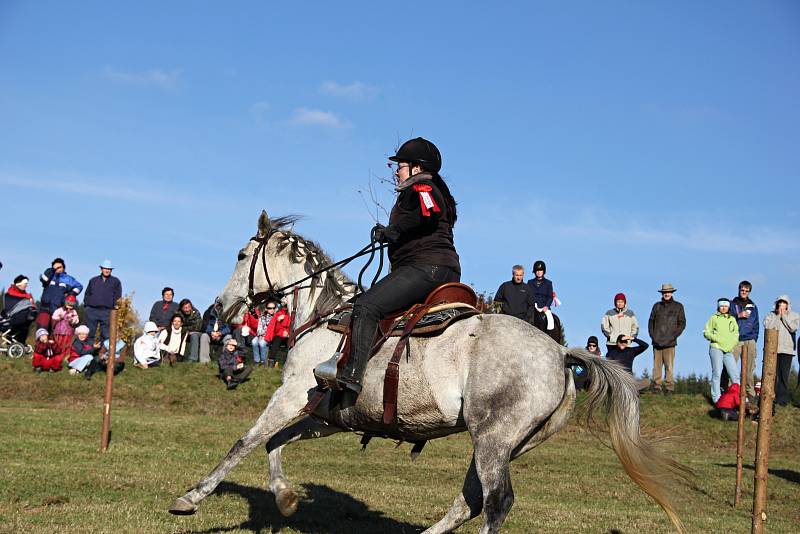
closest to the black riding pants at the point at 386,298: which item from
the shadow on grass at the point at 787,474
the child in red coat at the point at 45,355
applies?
the shadow on grass at the point at 787,474

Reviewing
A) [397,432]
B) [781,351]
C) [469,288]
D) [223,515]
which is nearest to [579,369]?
[469,288]

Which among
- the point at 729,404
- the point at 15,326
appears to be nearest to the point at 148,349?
the point at 15,326

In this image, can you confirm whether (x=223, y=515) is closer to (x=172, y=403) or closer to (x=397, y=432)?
(x=397, y=432)

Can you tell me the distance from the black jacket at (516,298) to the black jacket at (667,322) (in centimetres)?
349

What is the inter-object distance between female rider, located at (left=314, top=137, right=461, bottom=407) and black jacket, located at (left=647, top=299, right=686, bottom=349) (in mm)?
14741

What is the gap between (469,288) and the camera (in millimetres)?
8859

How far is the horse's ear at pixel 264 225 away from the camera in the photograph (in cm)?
1076

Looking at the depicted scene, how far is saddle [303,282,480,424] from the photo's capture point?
8234 millimetres

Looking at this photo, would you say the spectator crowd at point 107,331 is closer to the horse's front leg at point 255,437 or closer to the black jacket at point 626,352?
the black jacket at point 626,352

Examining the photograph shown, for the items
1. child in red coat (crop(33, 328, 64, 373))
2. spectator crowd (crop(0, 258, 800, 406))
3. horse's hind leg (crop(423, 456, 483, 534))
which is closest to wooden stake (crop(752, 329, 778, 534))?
horse's hind leg (crop(423, 456, 483, 534))

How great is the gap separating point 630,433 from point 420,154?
10.3ft

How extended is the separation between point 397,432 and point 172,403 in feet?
52.7

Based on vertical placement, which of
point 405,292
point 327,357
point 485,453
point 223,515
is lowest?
point 223,515

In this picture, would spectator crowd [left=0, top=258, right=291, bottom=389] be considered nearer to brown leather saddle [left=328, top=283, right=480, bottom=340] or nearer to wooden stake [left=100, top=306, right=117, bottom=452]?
wooden stake [left=100, top=306, right=117, bottom=452]
